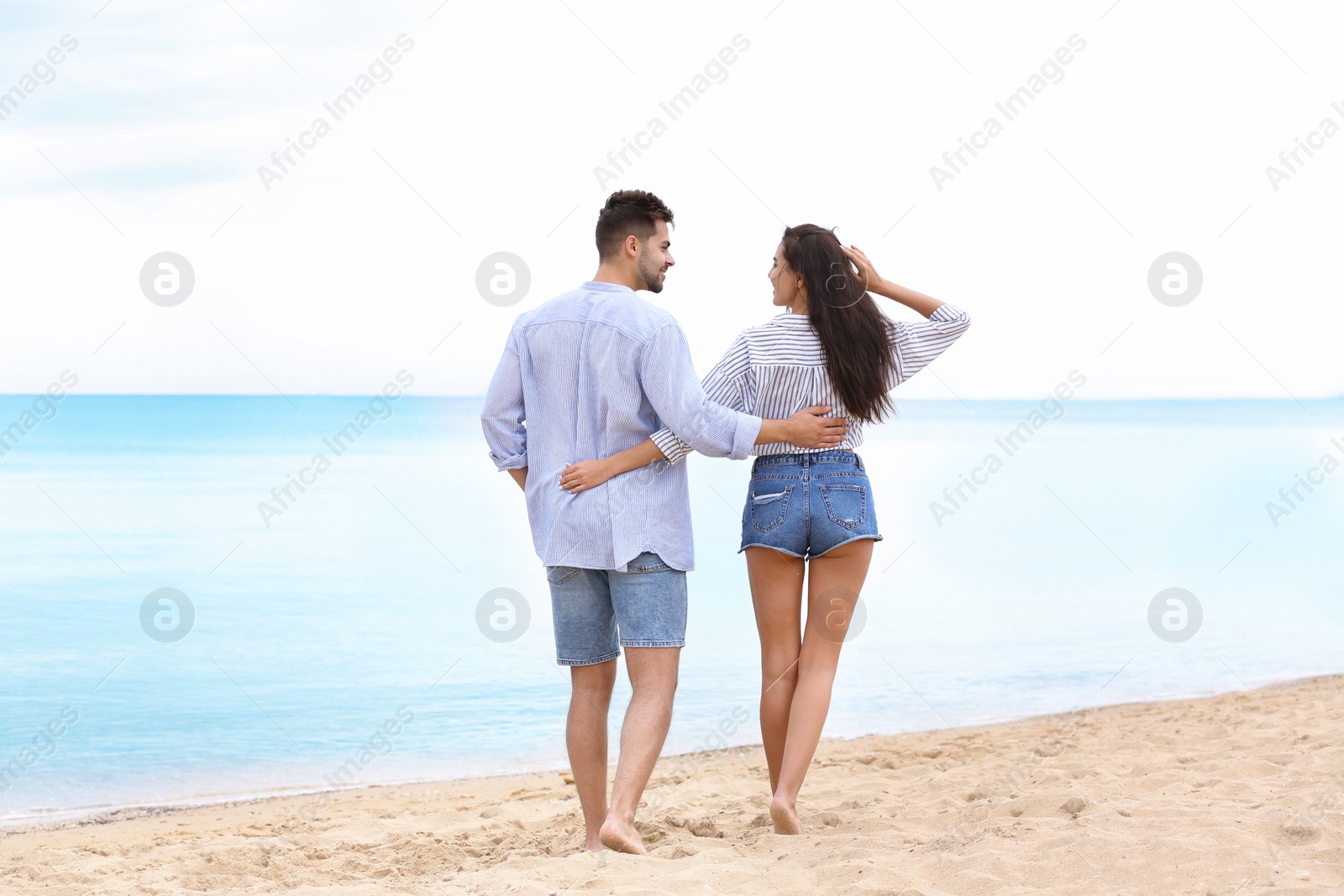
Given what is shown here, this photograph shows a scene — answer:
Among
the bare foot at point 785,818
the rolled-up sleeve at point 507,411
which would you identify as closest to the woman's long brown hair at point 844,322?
the rolled-up sleeve at point 507,411

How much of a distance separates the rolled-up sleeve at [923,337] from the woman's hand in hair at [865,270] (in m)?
0.12

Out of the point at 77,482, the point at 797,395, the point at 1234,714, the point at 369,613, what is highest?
the point at 77,482

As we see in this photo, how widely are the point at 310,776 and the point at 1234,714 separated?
448 cm

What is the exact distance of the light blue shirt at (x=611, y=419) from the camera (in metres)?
2.88

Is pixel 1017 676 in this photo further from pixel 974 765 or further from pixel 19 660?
pixel 19 660

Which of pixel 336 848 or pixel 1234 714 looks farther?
pixel 1234 714

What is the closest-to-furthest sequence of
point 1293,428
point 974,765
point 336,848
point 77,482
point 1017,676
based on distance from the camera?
point 336,848 < point 974,765 < point 1017,676 < point 77,482 < point 1293,428

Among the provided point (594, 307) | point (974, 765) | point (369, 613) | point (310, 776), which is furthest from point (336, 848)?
point (369, 613)

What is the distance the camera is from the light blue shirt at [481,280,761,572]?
114 inches

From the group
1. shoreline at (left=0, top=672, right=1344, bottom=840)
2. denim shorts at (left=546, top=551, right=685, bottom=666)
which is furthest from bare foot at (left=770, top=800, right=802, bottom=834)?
shoreline at (left=0, top=672, right=1344, bottom=840)

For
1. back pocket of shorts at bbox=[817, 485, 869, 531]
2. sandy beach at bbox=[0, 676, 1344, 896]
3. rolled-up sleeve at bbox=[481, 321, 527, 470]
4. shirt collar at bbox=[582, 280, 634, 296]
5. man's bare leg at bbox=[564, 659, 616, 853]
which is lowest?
sandy beach at bbox=[0, 676, 1344, 896]

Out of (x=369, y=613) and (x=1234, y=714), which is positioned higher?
(x=369, y=613)

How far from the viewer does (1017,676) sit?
6.75m

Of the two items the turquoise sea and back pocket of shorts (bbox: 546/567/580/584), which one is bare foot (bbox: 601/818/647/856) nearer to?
back pocket of shorts (bbox: 546/567/580/584)
